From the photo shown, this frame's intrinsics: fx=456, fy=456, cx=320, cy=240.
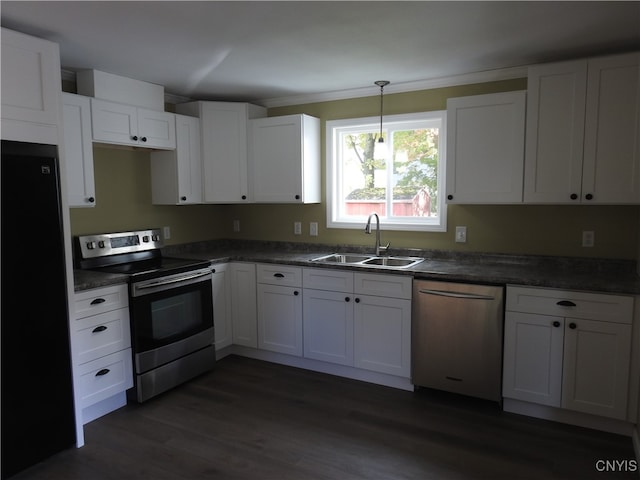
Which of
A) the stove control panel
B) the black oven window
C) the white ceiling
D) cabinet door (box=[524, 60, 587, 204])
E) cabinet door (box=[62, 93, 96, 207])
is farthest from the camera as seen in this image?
the stove control panel

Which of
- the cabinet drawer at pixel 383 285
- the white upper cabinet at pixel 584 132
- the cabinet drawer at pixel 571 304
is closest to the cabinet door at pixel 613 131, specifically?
the white upper cabinet at pixel 584 132

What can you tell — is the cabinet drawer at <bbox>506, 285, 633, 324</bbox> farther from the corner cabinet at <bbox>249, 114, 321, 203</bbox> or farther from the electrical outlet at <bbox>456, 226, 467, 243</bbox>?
the corner cabinet at <bbox>249, 114, 321, 203</bbox>

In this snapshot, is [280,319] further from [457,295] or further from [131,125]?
[131,125]

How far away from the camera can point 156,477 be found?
2365 millimetres

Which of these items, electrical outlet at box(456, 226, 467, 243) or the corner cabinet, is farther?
the corner cabinet

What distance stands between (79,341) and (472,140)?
2919 millimetres

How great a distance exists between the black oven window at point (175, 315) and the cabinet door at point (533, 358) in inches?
89.1

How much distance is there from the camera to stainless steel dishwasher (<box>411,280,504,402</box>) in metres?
2.96

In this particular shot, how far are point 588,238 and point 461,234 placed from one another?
88 cm

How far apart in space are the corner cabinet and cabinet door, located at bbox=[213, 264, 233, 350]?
78 centimetres

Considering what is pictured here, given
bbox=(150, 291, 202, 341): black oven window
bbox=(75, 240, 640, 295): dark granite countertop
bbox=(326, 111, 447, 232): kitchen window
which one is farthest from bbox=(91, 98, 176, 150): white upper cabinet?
bbox=(326, 111, 447, 232): kitchen window

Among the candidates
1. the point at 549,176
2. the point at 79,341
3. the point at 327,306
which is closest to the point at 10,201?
the point at 79,341

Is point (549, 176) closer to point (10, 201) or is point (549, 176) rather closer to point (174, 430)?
point (174, 430)

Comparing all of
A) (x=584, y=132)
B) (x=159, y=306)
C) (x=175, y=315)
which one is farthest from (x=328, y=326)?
(x=584, y=132)
